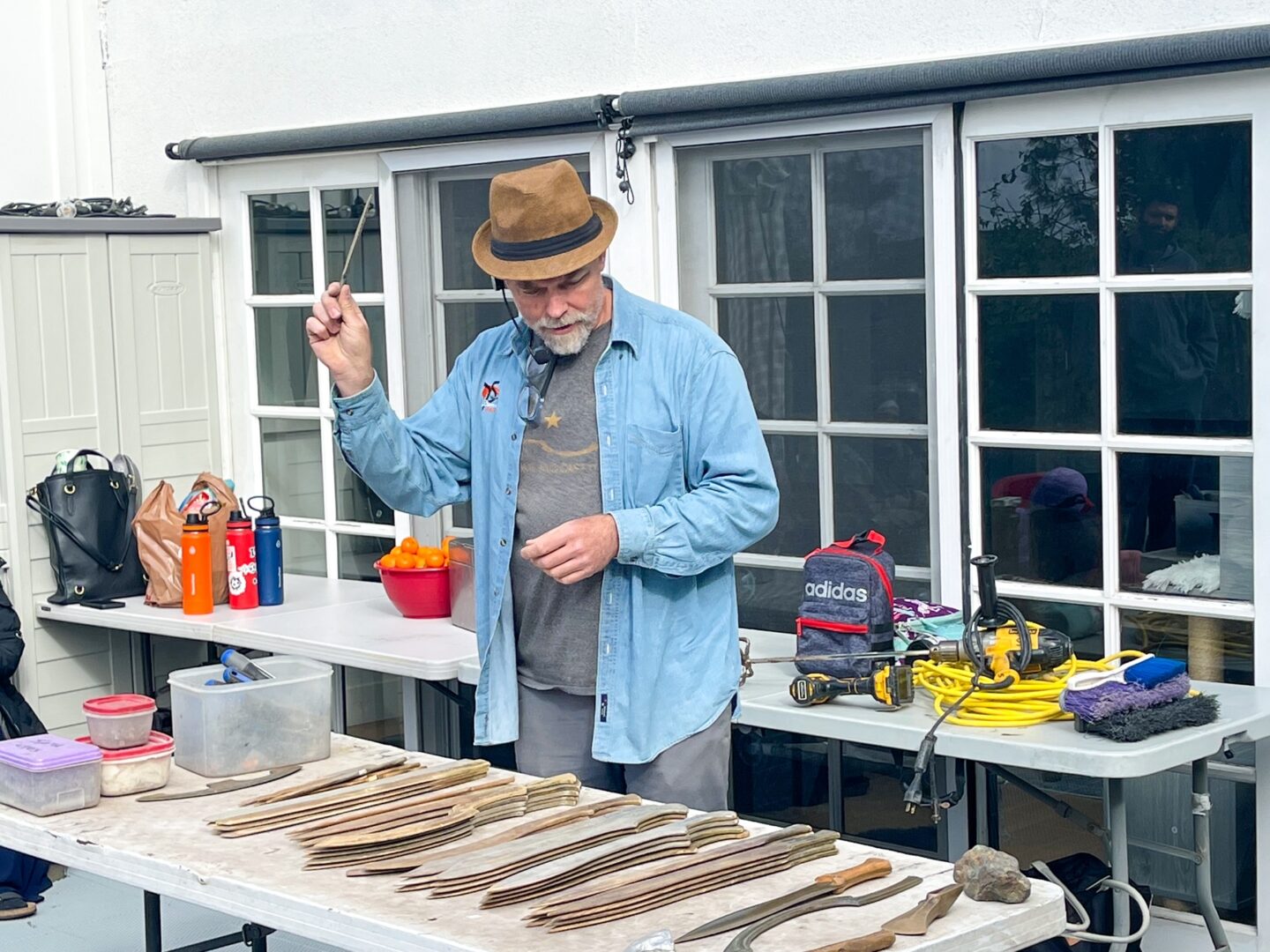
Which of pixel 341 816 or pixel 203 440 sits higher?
pixel 203 440

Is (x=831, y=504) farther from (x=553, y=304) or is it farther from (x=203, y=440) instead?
(x=203, y=440)

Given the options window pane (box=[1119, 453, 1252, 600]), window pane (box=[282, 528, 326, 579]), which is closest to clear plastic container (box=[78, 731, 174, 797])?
window pane (box=[1119, 453, 1252, 600])

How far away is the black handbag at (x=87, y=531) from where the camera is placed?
17.9ft

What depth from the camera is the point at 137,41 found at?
6.27 metres

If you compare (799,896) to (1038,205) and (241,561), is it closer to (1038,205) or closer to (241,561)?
(1038,205)

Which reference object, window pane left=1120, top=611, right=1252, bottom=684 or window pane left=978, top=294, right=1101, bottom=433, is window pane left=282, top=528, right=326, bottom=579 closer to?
window pane left=978, top=294, right=1101, bottom=433

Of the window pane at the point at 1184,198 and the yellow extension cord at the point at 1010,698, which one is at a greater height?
the window pane at the point at 1184,198

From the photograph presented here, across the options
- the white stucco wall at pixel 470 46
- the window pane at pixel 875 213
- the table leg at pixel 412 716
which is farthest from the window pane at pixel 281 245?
the window pane at pixel 875 213

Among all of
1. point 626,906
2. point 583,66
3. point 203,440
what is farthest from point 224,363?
point 626,906

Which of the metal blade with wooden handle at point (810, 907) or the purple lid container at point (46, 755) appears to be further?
the purple lid container at point (46, 755)

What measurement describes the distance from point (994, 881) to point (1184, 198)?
215cm

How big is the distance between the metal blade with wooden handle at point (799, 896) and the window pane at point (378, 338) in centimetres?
360

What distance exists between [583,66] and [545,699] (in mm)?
2395

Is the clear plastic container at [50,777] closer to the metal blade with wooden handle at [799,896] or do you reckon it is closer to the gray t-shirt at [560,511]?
the gray t-shirt at [560,511]
